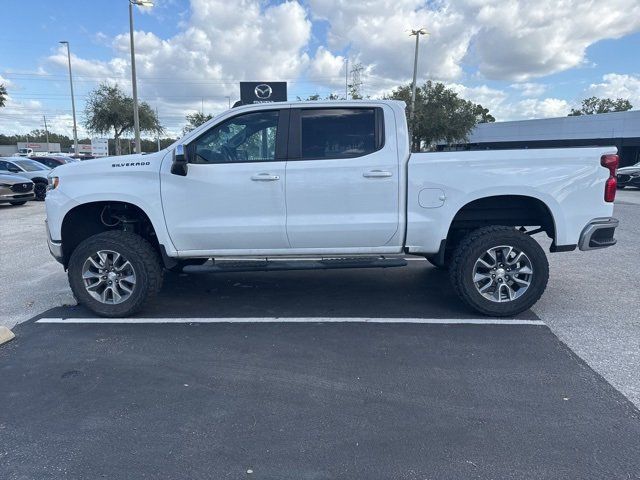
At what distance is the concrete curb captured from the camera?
170 inches

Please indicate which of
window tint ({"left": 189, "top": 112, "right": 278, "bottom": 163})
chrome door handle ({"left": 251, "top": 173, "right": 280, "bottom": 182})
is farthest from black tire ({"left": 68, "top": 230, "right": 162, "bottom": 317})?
chrome door handle ({"left": 251, "top": 173, "right": 280, "bottom": 182})

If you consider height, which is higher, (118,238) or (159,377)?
(118,238)

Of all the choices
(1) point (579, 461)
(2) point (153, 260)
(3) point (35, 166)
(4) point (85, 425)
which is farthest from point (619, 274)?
(3) point (35, 166)

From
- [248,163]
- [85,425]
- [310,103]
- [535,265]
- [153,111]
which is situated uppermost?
[153,111]

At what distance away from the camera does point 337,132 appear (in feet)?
15.9

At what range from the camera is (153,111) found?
4028cm

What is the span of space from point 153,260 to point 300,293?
1.82 meters

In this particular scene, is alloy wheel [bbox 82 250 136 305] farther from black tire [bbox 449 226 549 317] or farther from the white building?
the white building

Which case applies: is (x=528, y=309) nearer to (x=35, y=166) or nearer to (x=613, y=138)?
(x=35, y=166)

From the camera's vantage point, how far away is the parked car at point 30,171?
16.7 m

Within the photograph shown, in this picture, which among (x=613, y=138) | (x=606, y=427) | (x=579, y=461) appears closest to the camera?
(x=579, y=461)

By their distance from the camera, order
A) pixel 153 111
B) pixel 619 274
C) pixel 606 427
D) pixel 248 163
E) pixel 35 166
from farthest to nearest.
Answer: pixel 153 111, pixel 35 166, pixel 619 274, pixel 248 163, pixel 606 427

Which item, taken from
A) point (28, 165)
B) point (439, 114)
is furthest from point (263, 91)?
point (439, 114)

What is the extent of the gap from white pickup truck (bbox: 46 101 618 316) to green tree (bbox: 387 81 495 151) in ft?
85.8
